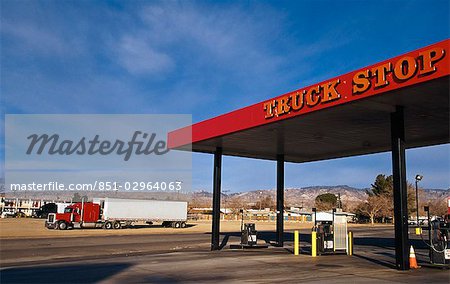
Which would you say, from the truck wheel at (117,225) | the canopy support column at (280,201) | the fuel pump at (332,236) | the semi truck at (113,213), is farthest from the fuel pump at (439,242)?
A: the truck wheel at (117,225)

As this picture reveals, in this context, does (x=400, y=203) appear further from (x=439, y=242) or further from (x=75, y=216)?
(x=75, y=216)

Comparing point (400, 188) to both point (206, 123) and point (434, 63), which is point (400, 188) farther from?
point (206, 123)

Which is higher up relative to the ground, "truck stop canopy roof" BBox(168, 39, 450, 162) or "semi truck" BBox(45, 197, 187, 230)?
"truck stop canopy roof" BBox(168, 39, 450, 162)

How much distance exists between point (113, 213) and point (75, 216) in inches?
167

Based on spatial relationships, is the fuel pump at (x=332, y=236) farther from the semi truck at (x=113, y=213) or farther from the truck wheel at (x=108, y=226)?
the truck wheel at (x=108, y=226)

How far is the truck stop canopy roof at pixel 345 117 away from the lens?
11.4m

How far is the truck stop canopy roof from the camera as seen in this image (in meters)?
11.4

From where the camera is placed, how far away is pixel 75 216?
4806 centimetres

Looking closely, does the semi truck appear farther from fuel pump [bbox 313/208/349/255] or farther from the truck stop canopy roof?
fuel pump [bbox 313/208/349/255]

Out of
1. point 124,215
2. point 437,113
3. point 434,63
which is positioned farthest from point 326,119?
point 124,215

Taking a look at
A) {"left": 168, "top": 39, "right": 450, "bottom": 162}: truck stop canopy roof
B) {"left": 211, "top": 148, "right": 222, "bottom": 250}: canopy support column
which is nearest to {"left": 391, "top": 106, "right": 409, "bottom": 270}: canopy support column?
{"left": 168, "top": 39, "right": 450, "bottom": 162}: truck stop canopy roof

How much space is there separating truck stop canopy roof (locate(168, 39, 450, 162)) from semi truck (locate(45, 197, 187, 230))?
96.5 ft

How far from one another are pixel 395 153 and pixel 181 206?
43337 mm

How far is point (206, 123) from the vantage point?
64.3ft
